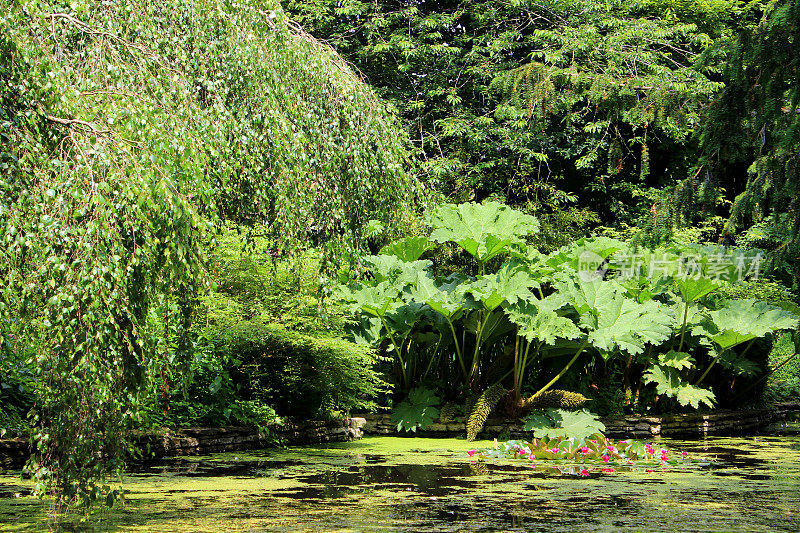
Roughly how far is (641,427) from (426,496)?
5.21 metres

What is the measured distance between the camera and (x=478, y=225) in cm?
1002

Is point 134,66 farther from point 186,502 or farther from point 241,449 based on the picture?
point 241,449

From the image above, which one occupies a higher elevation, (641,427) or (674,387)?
(674,387)

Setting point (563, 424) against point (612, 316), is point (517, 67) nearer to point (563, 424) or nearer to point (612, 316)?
point (612, 316)

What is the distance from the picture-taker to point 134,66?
4605mm

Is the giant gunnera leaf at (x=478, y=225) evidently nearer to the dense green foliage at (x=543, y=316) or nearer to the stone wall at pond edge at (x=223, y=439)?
the dense green foliage at (x=543, y=316)

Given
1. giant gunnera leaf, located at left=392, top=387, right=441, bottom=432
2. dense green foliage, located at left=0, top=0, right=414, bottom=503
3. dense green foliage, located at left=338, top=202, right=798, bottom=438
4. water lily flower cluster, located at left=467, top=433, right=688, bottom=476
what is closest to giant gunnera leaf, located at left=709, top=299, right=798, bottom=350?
dense green foliage, located at left=338, top=202, right=798, bottom=438

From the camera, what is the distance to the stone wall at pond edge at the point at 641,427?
9.43 meters

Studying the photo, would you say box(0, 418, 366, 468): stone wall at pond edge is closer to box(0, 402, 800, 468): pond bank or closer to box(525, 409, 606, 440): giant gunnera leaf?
box(0, 402, 800, 468): pond bank

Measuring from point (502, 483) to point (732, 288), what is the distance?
7.61 meters

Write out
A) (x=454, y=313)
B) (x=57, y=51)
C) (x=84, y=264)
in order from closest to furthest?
(x=84, y=264) → (x=57, y=51) → (x=454, y=313)

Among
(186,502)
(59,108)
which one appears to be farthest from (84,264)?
(186,502)

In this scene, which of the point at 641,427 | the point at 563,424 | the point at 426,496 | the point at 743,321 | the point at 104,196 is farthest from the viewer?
the point at 743,321

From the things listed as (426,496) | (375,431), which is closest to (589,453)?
(426,496)
